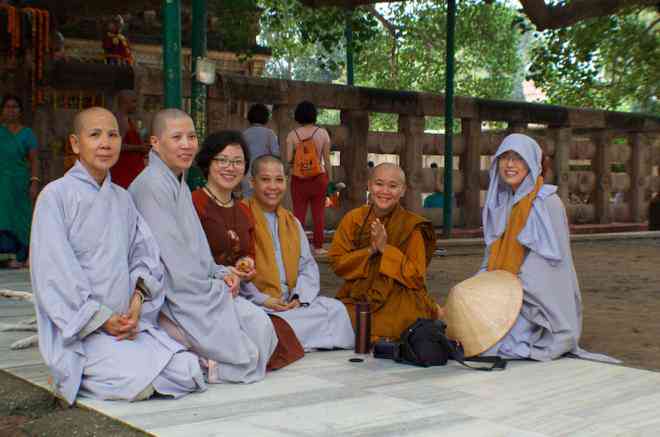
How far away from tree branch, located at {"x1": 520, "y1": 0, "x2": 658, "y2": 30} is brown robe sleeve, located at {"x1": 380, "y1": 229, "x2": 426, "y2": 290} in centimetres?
558

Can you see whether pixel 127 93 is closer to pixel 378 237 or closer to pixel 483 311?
pixel 378 237

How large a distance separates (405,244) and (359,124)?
22.5 ft

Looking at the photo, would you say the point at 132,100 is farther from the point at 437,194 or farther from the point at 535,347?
the point at 437,194

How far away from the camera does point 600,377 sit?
4.49 metres

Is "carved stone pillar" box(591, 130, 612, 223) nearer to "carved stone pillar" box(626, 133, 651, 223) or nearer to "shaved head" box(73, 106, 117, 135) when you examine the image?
"carved stone pillar" box(626, 133, 651, 223)

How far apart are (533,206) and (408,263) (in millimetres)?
803

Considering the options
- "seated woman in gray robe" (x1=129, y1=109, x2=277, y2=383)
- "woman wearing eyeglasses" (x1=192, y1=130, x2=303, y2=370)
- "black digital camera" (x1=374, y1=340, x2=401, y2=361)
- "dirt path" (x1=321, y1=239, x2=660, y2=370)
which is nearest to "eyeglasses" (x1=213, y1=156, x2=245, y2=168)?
"woman wearing eyeglasses" (x1=192, y1=130, x2=303, y2=370)

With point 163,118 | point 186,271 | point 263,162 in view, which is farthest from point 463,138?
point 186,271

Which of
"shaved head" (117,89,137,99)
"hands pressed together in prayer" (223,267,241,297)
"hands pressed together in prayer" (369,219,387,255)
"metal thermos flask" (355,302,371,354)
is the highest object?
"shaved head" (117,89,137,99)

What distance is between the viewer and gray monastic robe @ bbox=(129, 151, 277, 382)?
4.25 m

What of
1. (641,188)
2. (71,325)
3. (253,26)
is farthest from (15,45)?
(641,188)

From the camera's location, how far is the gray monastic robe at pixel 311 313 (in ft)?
16.8

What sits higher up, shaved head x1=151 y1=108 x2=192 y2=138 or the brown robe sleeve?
shaved head x1=151 y1=108 x2=192 y2=138

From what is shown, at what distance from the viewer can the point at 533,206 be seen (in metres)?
5.16
